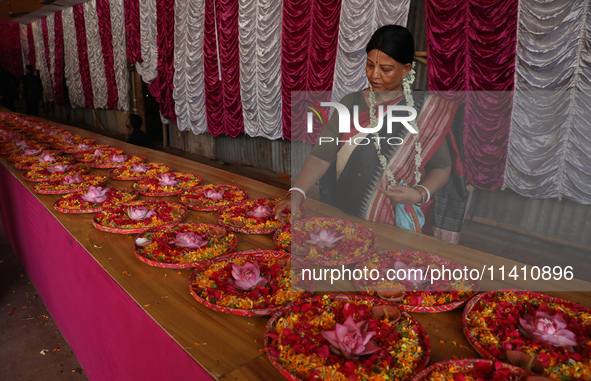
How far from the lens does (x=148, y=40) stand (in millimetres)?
6805

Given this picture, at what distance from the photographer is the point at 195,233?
4.53ft

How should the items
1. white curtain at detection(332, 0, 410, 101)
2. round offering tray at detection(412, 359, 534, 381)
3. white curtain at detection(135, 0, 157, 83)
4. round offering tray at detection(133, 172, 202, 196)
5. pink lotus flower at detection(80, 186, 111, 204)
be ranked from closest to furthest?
round offering tray at detection(412, 359, 534, 381) → pink lotus flower at detection(80, 186, 111, 204) → round offering tray at detection(133, 172, 202, 196) → white curtain at detection(332, 0, 410, 101) → white curtain at detection(135, 0, 157, 83)

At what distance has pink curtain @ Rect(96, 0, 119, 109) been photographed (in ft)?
26.2

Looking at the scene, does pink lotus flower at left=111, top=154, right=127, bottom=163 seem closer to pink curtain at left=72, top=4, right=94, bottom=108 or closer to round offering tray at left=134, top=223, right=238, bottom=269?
round offering tray at left=134, top=223, right=238, bottom=269

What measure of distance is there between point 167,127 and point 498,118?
628 cm

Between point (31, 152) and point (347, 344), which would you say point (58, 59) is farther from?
point (347, 344)

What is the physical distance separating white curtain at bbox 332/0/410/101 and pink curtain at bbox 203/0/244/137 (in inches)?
74.4

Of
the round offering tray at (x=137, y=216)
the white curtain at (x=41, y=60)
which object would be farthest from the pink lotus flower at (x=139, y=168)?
the white curtain at (x=41, y=60)

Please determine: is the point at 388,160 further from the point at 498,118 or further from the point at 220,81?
the point at 220,81

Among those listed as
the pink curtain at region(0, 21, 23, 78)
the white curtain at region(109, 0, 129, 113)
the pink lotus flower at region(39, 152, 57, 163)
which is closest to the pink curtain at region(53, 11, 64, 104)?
the pink curtain at region(0, 21, 23, 78)

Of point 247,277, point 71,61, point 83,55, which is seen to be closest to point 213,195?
point 247,277

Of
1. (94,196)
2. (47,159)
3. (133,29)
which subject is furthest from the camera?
(133,29)

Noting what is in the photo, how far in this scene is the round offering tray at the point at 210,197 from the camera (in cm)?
180

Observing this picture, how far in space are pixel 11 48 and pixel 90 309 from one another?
15991 millimetres
